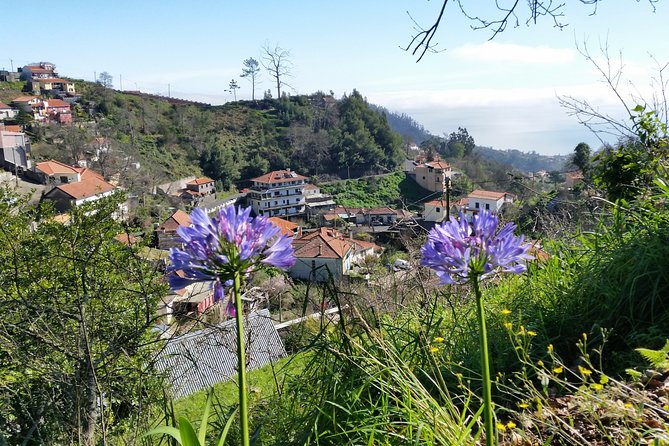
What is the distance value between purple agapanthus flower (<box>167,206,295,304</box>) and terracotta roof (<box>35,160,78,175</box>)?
3529 cm

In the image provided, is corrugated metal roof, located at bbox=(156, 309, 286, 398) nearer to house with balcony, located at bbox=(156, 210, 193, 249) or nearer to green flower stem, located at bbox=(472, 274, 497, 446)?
house with balcony, located at bbox=(156, 210, 193, 249)

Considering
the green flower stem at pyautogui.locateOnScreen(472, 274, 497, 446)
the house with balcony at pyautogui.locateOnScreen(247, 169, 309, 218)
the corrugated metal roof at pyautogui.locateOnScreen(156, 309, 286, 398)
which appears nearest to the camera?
the green flower stem at pyautogui.locateOnScreen(472, 274, 497, 446)

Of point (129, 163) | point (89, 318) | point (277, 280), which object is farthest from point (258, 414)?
point (129, 163)

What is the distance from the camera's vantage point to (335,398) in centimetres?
158

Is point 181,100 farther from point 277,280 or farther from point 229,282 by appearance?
point 229,282

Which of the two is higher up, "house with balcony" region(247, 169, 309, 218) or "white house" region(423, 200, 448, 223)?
"white house" region(423, 200, 448, 223)

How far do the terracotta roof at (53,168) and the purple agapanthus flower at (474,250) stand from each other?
35.4 meters

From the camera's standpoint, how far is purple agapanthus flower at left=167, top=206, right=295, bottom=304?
0.88m

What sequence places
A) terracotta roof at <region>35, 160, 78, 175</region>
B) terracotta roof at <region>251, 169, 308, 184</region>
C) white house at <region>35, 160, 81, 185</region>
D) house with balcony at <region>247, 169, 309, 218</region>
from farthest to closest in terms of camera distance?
1. terracotta roof at <region>251, 169, 308, 184</region>
2. house with balcony at <region>247, 169, 309, 218</region>
3. terracotta roof at <region>35, 160, 78, 175</region>
4. white house at <region>35, 160, 81, 185</region>

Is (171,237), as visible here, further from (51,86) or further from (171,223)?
(51,86)

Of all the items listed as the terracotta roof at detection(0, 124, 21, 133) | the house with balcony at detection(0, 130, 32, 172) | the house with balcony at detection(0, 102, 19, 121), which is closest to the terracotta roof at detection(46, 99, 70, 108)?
the house with balcony at detection(0, 102, 19, 121)

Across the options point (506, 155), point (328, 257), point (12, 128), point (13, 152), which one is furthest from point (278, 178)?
point (506, 155)

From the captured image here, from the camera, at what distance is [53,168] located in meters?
33.3

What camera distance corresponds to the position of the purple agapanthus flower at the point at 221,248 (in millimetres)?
878
